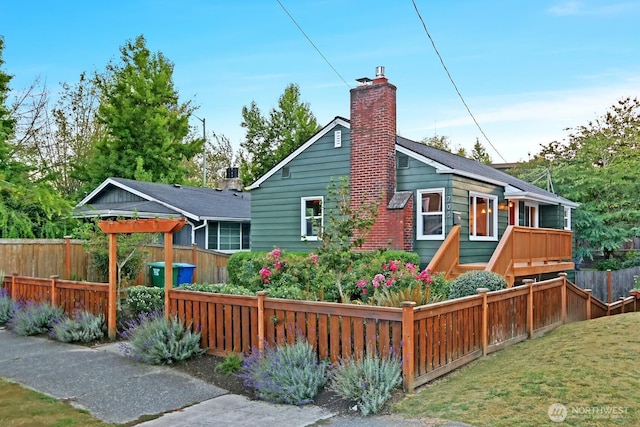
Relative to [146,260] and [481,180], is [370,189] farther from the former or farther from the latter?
[146,260]

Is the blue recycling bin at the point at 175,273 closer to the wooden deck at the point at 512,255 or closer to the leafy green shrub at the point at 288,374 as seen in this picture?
the wooden deck at the point at 512,255

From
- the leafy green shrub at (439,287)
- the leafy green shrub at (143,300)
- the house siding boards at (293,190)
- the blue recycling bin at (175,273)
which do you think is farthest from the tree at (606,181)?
the leafy green shrub at (143,300)

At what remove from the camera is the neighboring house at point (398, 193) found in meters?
13.9

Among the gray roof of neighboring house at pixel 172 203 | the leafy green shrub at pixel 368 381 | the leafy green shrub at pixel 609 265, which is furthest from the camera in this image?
the leafy green shrub at pixel 609 265

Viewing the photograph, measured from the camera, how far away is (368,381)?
18.6ft

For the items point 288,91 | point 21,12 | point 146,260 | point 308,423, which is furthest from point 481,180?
point 288,91

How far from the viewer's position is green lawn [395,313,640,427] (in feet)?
16.1

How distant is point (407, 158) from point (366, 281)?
6163 mm

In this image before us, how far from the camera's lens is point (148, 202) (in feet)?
65.7

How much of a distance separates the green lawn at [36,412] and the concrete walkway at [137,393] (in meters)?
0.14

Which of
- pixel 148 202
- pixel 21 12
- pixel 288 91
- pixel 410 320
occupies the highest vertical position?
pixel 288 91

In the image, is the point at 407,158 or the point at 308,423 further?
the point at 407,158

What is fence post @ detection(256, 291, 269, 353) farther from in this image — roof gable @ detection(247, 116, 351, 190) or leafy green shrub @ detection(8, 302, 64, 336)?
roof gable @ detection(247, 116, 351, 190)

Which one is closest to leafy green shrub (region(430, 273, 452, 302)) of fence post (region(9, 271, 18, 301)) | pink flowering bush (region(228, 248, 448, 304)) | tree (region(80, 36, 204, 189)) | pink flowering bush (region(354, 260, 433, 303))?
pink flowering bush (region(228, 248, 448, 304))
